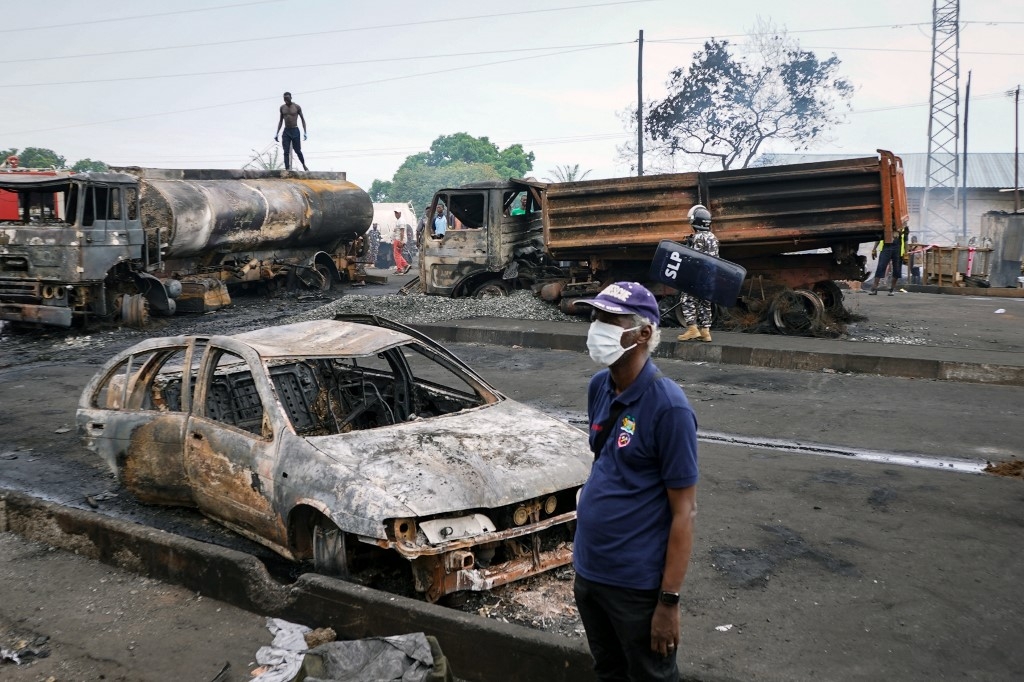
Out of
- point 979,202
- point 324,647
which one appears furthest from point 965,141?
point 324,647

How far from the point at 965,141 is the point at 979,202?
340 centimetres

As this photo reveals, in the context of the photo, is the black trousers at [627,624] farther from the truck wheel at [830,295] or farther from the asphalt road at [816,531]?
the truck wheel at [830,295]

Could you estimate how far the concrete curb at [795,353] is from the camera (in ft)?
34.0

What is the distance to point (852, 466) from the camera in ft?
22.6

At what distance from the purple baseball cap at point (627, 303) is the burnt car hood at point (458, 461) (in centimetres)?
171

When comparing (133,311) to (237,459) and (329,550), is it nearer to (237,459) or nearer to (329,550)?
(237,459)

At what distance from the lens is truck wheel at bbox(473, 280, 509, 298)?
16.5m

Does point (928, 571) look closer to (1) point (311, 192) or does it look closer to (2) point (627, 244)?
(2) point (627, 244)

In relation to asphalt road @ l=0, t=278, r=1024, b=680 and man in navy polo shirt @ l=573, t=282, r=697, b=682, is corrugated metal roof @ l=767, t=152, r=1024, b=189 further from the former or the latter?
man in navy polo shirt @ l=573, t=282, r=697, b=682

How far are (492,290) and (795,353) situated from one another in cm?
664

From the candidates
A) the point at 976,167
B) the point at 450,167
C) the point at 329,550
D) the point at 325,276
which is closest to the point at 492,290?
the point at 325,276

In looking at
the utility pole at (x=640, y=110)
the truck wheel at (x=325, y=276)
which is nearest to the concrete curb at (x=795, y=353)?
the truck wheel at (x=325, y=276)

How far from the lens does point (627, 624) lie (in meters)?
2.75

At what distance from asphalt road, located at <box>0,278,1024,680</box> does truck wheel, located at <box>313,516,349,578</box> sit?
1.41 feet
